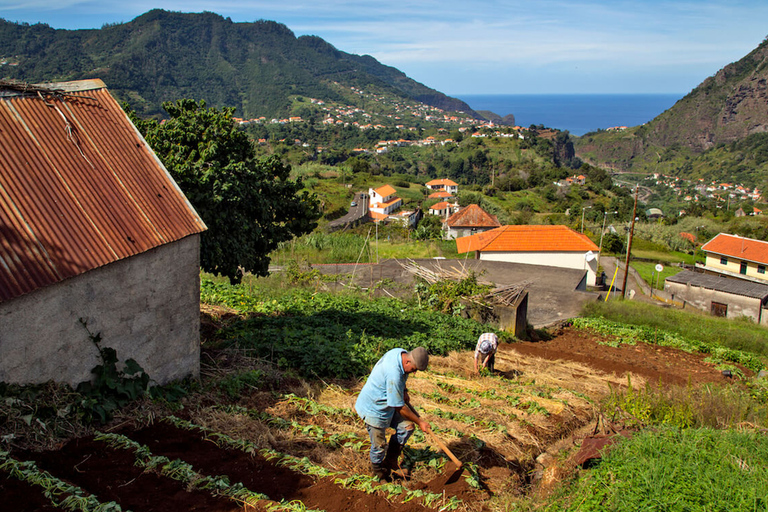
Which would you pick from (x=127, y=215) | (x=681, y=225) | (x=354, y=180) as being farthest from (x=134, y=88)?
(x=127, y=215)

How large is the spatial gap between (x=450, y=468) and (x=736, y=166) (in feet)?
555

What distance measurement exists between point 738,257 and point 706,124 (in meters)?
149

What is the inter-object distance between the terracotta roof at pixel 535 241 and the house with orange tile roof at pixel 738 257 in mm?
24731

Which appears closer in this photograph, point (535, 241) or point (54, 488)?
point (54, 488)

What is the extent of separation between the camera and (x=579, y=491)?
199 inches

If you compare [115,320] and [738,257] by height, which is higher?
[115,320]

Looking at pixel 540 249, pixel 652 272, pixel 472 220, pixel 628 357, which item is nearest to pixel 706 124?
pixel 652 272

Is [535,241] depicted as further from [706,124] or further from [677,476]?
[706,124]

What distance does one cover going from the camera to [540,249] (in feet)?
105

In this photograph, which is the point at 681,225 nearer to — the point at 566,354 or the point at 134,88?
the point at 566,354

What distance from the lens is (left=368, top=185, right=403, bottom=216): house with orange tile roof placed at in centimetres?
7838

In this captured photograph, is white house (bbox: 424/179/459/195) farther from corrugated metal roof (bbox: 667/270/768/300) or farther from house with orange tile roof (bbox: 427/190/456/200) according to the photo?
corrugated metal roof (bbox: 667/270/768/300)

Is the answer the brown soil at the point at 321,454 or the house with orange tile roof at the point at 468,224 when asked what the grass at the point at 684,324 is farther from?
the house with orange tile roof at the point at 468,224

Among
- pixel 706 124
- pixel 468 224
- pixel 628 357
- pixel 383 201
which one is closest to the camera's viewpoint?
pixel 628 357
